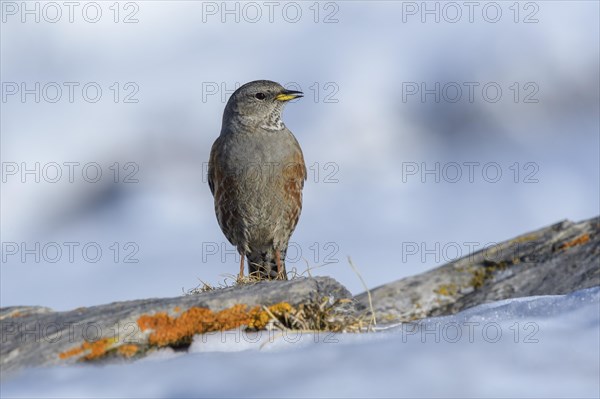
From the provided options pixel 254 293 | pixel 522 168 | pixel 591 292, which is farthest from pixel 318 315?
pixel 522 168

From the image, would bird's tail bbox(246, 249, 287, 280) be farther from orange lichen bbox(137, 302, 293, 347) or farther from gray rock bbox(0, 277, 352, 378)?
orange lichen bbox(137, 302, 293, 347)

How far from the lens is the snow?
13.1 ft

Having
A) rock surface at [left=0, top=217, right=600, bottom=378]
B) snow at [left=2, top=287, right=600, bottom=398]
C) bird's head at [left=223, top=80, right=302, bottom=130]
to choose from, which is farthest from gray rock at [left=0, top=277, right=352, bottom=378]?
bird's head at [left=223, top=80, right=302, bottom=130]

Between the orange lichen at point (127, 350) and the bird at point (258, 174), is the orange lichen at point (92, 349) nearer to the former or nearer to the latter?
the orange lichen at point (127, 350)

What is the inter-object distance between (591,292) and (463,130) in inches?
1487

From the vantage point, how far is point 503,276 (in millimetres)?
9344

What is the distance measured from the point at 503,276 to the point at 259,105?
3.01 m

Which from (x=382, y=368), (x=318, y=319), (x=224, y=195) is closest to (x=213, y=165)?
(x=224, y=195)

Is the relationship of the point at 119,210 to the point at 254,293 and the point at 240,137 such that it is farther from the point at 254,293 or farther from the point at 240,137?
the point at 254,293

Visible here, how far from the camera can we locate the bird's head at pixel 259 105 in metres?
10.5

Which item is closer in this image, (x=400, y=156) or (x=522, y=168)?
(x=522, y=168)

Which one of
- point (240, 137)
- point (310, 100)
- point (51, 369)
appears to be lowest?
point (51, 369)

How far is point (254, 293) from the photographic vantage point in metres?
5.81

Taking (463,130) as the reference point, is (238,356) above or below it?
below
